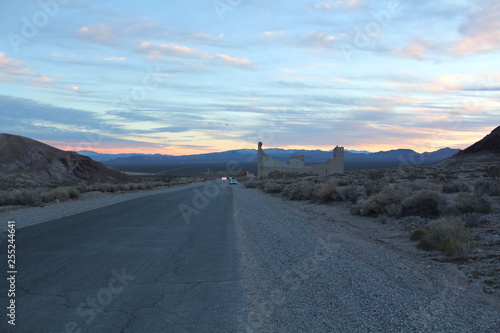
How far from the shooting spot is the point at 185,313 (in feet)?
19.2

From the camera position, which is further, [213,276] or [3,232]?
[3,232]

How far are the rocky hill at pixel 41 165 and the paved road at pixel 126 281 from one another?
52.1 metres

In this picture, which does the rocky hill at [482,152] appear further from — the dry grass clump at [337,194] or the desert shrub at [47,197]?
the desert shrub at [47,197]

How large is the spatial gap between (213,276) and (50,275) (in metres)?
2.92

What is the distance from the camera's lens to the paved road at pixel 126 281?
18.1 ft

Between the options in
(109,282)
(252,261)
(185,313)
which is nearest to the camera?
(185,313)

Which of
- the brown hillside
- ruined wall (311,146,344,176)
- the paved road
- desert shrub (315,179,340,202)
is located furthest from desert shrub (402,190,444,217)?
the brown hillside

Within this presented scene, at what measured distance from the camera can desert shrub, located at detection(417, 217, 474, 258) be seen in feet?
31.6

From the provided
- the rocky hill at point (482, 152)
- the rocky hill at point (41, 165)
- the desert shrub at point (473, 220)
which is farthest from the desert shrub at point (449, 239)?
the rocky hill at point (482, 152)

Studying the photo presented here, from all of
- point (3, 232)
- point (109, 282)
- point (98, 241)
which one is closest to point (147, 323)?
point (109, 282)

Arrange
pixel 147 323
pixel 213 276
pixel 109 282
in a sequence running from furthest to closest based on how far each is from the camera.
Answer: pixel 213 276
pixel 109 282
pixel 147 323

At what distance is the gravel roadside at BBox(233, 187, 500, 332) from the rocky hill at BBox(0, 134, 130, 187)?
184ft

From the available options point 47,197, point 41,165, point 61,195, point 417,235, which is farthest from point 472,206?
point 41,165

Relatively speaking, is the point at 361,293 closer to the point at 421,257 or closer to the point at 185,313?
the point at 185,313
